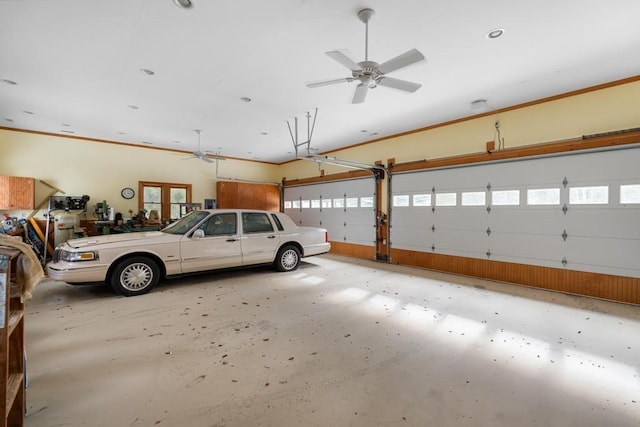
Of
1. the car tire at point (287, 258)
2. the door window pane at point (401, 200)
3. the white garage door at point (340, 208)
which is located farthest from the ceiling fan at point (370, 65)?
the white garage door at point (340, 208)

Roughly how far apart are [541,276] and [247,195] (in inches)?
322

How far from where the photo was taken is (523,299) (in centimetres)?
402

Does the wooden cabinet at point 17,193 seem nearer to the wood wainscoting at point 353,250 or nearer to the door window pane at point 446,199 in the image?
the wood wainscoting at point 353,250

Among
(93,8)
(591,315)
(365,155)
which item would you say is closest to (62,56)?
(93,8)

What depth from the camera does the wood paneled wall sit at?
8.78 meters

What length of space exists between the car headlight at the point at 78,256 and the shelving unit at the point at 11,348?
8.31ft

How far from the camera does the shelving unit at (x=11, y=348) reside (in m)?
1.21

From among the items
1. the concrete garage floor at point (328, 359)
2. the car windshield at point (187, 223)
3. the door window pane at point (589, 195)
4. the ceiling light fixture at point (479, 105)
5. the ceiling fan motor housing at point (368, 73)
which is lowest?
the concrete garage floor at point (328, 359)

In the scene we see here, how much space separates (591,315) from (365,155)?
17.9 feet

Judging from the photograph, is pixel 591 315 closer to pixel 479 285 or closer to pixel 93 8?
pixel 479 285

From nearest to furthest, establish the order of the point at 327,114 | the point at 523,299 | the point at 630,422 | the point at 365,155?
1. the point at 630,422
2. the point at 523,299
3. the point at 327,114
4. the point at 365,155

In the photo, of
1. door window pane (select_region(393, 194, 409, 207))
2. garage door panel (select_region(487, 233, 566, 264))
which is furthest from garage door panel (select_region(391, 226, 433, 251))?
garage door panel (select_region(487, 233, 566, 264))

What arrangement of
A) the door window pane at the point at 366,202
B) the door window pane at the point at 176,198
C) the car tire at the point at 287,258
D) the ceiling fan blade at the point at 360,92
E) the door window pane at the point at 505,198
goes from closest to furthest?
the ceiling fan blade at the point at 360,92 < the door window pane at the point at 505,198 < the car tire at the point at 287,258 < the door window pane at the point at 366,202 < the door window pane at the point at 176,198

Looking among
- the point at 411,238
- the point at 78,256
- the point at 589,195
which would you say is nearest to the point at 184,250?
the point at 78,256
